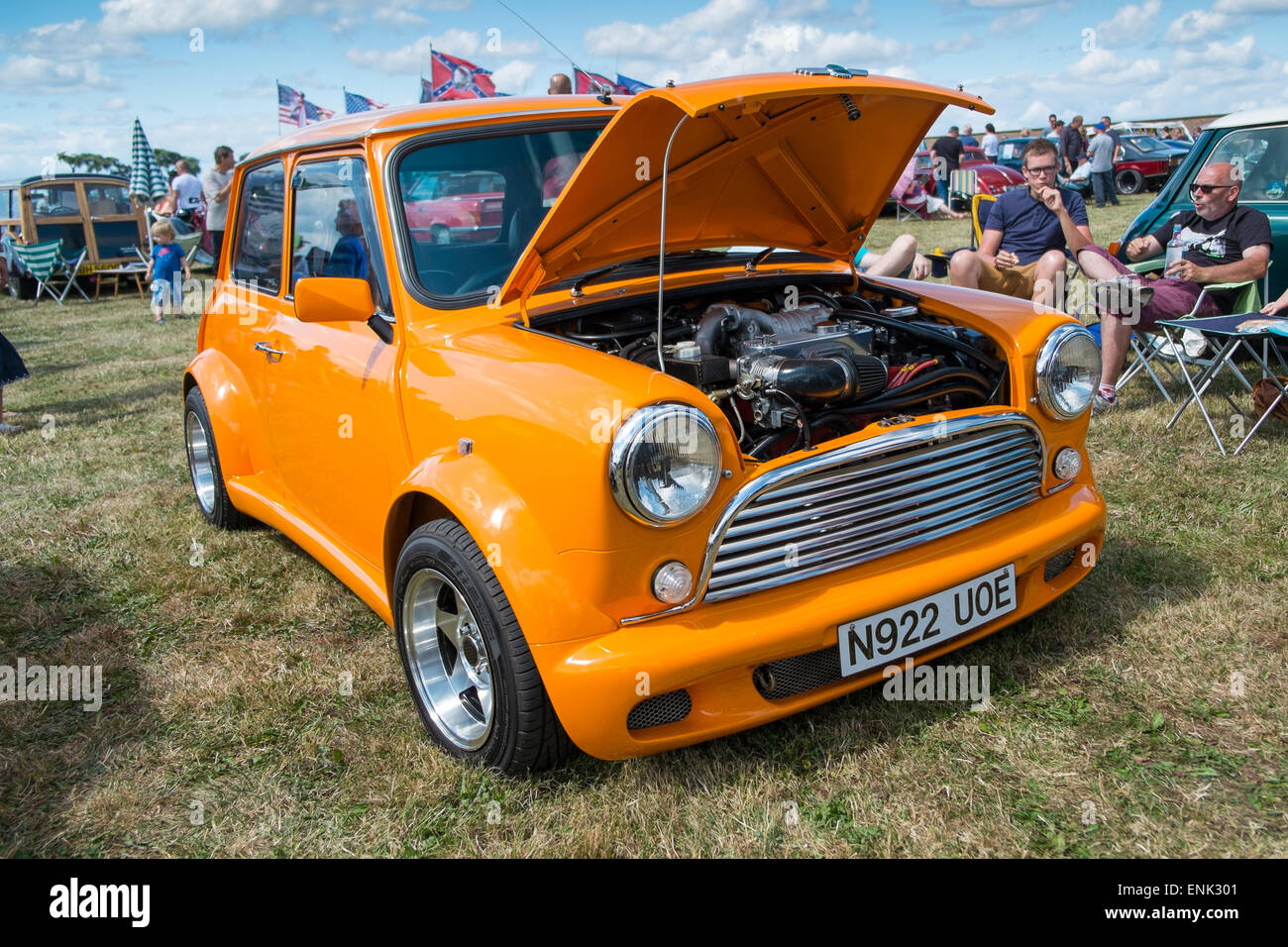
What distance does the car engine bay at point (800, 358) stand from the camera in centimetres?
249

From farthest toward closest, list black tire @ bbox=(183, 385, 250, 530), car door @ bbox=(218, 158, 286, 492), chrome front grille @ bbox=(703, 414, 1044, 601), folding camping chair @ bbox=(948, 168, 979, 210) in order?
folding camping chair @ bbox=(948, 168, 979, 210) → black tire @ bbox=(183, 385, 250, 530) → car door @ bbox=(218, 158, 286, 492) → chrome front grille @ bbox=(703, 414, 1044, 601)

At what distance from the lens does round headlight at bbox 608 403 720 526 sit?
6.66 feet

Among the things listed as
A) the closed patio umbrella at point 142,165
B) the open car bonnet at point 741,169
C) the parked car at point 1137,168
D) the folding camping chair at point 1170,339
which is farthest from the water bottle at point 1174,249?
the closed patio umbrella at point 142,165

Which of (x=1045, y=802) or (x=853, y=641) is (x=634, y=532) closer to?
(x=853, y=641)

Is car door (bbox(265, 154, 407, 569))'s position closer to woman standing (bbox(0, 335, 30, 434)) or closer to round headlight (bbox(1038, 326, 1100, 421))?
round headlight (bbox(1038, 326, 1100, 421))

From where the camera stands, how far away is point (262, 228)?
3734 millimetres

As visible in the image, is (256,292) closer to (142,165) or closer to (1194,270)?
(1194,270)

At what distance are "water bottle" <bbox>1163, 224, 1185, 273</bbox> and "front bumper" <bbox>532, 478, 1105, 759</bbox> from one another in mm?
4047

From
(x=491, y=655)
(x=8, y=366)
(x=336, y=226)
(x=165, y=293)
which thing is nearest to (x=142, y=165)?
(x=165, y=293)

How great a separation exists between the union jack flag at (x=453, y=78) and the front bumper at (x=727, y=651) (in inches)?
500

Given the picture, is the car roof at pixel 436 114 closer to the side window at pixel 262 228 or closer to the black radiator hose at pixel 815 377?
the side window at pixel 262 228

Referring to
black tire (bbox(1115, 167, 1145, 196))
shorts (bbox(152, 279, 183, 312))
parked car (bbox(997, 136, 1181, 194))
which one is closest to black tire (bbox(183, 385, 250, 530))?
shorts (bbox(152, 279, 183, 312))
